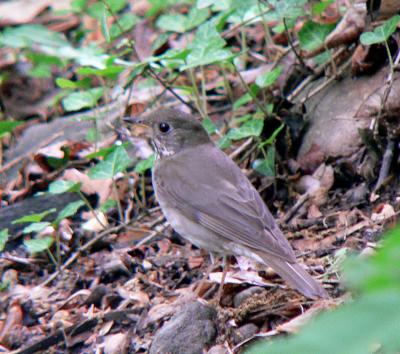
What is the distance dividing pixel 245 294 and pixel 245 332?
17.5 inches

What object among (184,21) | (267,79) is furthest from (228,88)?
(267,79)

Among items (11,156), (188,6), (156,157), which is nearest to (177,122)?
(156,157)

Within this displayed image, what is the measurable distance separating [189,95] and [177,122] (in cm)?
107

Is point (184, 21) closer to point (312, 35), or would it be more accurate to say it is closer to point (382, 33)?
point (312, 35)

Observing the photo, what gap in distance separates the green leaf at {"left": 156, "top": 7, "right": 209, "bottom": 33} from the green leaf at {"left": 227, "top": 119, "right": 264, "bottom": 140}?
1.35 meters

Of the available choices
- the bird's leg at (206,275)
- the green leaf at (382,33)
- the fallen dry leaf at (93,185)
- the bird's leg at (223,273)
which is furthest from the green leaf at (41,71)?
the green leaf at (382,33)

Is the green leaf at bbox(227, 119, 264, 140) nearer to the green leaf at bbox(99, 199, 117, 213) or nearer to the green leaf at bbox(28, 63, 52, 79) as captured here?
the green leaf at bbox(99, 199, 117, 213)

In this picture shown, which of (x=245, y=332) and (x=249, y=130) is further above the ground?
(x=249, y=130)

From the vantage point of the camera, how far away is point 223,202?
4.72 meters

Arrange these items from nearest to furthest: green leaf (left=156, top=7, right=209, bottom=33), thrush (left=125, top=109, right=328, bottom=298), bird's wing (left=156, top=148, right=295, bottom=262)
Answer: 1. thrush (left=125, top=109, right=328, bottom=298)
2. bird's wing (left=156, top=148, right=295, bottom=262)
3. green leaf (left=156, top=7, right=209, bottom=33)

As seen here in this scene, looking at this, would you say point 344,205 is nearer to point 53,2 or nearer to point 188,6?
point 188,6

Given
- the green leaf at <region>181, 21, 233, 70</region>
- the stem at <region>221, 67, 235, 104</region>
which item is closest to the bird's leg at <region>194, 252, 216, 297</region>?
the green leaf at <region>181, 21, 233, 70</region>

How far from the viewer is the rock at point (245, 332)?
12.6 feet

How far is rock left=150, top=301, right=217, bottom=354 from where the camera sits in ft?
12.6
